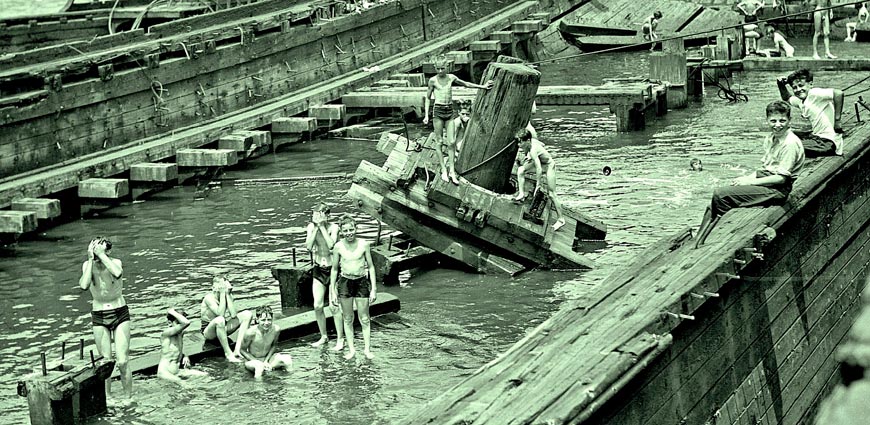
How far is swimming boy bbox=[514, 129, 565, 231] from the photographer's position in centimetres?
1869

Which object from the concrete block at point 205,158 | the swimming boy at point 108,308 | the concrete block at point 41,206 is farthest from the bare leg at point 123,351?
the concrete block at point 205,158

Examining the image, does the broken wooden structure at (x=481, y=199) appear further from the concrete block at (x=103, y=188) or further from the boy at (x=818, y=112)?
the concrete block at (x=103, y=188)

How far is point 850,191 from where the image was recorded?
15695mm

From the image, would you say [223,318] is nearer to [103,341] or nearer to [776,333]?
[103,341]

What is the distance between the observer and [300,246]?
20609 millimetres

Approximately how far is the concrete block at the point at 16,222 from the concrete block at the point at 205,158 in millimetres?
5087

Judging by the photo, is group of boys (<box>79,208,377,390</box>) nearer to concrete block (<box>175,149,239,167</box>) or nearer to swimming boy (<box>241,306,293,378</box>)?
swimming boy (<box>241,306,293,378</box>)

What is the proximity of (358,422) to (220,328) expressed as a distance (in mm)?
2791

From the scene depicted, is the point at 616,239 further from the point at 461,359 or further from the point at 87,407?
the point at 87,407

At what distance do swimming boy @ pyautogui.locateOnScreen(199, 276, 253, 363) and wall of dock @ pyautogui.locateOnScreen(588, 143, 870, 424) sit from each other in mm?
5826

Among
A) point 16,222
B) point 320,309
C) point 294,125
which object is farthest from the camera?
point 294,125

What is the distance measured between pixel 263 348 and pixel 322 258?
62.0 inches

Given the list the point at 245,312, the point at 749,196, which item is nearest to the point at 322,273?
the point at 245,312

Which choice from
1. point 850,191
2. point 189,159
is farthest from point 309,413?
point 189,159
